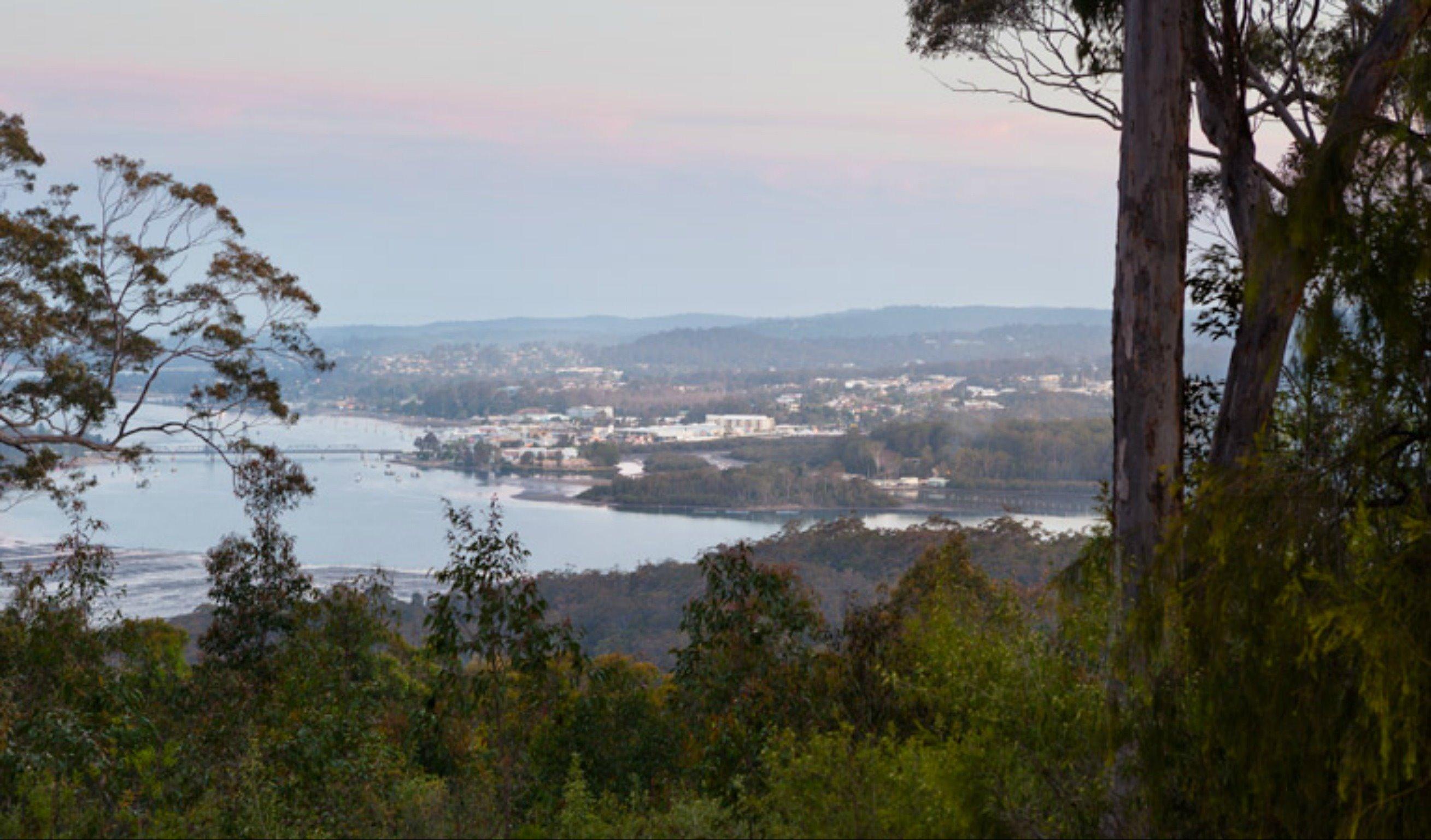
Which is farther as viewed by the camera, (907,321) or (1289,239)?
(907,321)

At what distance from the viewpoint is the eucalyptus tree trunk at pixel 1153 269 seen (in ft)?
13.8

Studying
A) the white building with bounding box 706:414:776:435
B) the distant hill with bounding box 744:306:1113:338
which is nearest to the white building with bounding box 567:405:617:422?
the white building with bounding box 706:414:776:435

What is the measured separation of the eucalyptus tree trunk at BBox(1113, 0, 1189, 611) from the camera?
13.8 ft

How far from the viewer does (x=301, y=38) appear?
18.2 meters

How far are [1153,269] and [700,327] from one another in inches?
2645

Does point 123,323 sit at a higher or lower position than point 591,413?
higher

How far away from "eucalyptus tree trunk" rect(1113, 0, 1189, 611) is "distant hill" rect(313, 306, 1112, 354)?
4663cm

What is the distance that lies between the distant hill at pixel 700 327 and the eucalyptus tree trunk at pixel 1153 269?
4663 cm

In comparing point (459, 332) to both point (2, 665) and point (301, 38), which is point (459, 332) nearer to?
point (301, 38)

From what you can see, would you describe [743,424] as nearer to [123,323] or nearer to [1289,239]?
[123,323]

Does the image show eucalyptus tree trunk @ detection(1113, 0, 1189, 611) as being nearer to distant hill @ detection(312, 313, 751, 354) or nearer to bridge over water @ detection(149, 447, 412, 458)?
bridge over water @ detection(149, 447, 412, 458)

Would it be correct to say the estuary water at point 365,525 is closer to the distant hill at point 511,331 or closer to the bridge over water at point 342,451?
the bridge over water at point 342,451

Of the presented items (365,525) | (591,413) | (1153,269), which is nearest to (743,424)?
(591,413)

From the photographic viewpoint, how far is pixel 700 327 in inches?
2803
